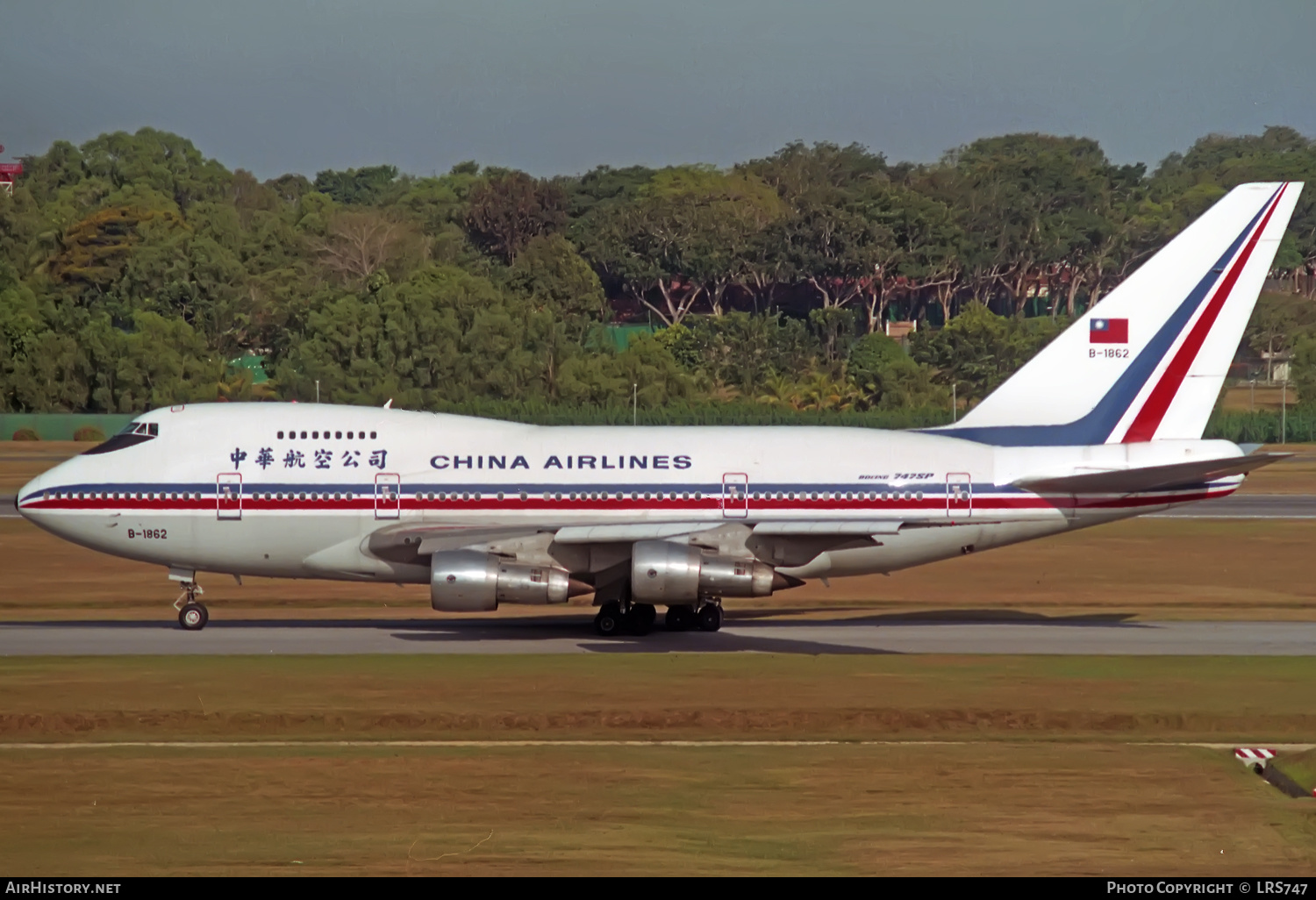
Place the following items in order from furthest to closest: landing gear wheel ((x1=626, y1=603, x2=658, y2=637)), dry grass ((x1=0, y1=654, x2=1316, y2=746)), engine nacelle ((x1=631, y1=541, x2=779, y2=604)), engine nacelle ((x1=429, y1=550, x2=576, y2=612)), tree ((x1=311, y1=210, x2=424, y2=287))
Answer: tree ((x1=311, y1=210, x2=424, y2=287))
landing gear wheel ((x1=626, y1=603, x2=658, y2=637))
engine nacelle ((x1=429, y1=550, x2=576, y2=612))
engine nacelle ((x1=631, y1=541, x2=779, y2=604))
dry grass ((x1=0, y1=654, x2=1316, y2=746))

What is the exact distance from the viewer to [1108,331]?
36.7m

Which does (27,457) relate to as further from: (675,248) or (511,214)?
(511,214)

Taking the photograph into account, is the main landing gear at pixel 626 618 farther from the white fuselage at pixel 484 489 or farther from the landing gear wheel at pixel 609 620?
the white fuselage at pixel 484 489

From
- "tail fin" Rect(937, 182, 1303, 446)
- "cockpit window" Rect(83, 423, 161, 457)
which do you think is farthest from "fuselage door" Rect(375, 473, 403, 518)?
"tail fin" Rect(937, 182, 1303, 446)

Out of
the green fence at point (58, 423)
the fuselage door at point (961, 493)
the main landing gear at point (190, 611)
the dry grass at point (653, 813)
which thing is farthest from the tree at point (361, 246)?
the dry grass at point (653, 813)

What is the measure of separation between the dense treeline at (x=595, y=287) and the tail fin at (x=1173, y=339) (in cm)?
6421

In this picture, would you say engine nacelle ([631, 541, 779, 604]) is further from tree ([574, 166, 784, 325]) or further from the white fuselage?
tree ([574, 166, 784, 325])

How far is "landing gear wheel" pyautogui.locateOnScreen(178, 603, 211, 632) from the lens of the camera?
3509 cm

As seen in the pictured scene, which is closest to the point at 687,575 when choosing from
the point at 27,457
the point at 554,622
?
the point at 554,622

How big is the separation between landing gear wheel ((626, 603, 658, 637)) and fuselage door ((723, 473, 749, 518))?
7.86 feet

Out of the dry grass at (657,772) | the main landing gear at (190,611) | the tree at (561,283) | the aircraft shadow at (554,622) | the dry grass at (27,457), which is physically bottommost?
the aircraft shadow at (554,622)

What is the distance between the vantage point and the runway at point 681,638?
106ft
